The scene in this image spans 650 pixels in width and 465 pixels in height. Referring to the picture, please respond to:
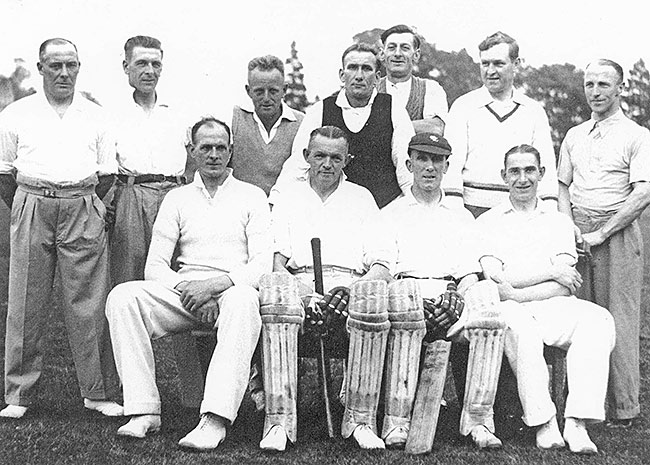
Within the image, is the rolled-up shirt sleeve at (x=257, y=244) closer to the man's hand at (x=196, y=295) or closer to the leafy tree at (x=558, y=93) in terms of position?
the man's hand at (x=196, y=295)

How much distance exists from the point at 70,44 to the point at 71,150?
1.98 ft

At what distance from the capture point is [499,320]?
391 cm

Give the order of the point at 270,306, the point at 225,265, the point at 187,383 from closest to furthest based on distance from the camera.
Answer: the point at 270,306
the point at 225,265
the point at 187,383

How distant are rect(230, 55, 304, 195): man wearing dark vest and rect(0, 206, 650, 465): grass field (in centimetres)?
141

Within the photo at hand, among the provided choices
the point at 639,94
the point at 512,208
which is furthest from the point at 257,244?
the point at 639,94

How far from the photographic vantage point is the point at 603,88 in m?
4.73

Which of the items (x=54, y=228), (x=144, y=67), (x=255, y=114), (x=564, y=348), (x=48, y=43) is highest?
(x=48, y=43)

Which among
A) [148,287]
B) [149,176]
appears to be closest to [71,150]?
[149,176]

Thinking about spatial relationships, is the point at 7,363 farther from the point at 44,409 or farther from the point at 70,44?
the point at 70,44

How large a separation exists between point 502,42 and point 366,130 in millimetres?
955

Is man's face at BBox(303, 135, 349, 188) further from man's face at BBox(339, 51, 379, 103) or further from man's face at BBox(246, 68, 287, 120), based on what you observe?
man's face at BBox(246, 68, 287, 120)

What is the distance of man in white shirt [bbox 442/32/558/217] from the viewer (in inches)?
188

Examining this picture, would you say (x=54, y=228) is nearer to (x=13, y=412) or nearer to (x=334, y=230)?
(x=13, y=412)

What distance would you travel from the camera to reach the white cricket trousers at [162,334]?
12.5ft
